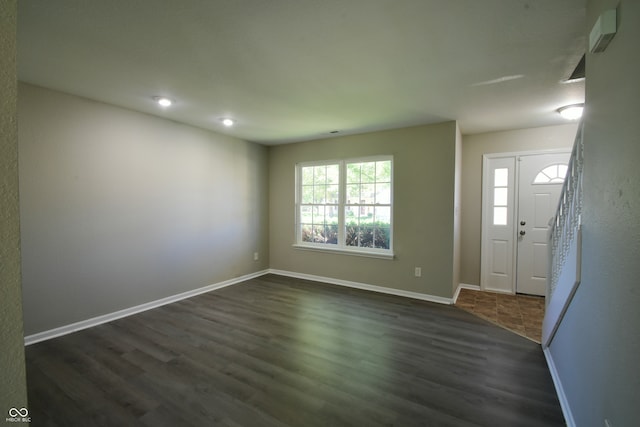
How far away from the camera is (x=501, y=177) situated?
14.6 feet

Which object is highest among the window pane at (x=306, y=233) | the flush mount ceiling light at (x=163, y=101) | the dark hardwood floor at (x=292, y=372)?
the flush mount ceiling light at (x=163, y=101)

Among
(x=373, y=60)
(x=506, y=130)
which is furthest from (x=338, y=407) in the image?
(x=506, y=130)

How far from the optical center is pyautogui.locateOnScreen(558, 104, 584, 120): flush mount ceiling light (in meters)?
3.27

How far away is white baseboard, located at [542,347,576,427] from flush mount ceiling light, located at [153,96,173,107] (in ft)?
13.8

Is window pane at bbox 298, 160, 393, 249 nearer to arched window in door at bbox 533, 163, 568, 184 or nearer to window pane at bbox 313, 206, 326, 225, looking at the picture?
window pane at bbox 313, 206, 326, 225

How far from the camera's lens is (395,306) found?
3.79m

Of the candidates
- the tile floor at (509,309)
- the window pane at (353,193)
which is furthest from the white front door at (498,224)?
the window pane at (353,193)

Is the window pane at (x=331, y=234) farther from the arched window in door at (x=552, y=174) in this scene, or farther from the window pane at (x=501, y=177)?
the arched window in door at (x=552, y=174)

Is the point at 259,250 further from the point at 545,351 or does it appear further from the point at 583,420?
the point at 583,420

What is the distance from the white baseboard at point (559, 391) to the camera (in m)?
1.76

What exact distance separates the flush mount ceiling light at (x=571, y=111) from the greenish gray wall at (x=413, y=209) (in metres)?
1.14

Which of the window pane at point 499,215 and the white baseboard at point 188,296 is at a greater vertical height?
the window pane at point 499,215

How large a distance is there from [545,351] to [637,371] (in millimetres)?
1910

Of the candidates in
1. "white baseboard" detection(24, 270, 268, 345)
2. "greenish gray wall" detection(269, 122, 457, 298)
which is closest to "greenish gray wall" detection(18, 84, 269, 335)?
"white baseboard" detection(24, 270, 268, 345)
